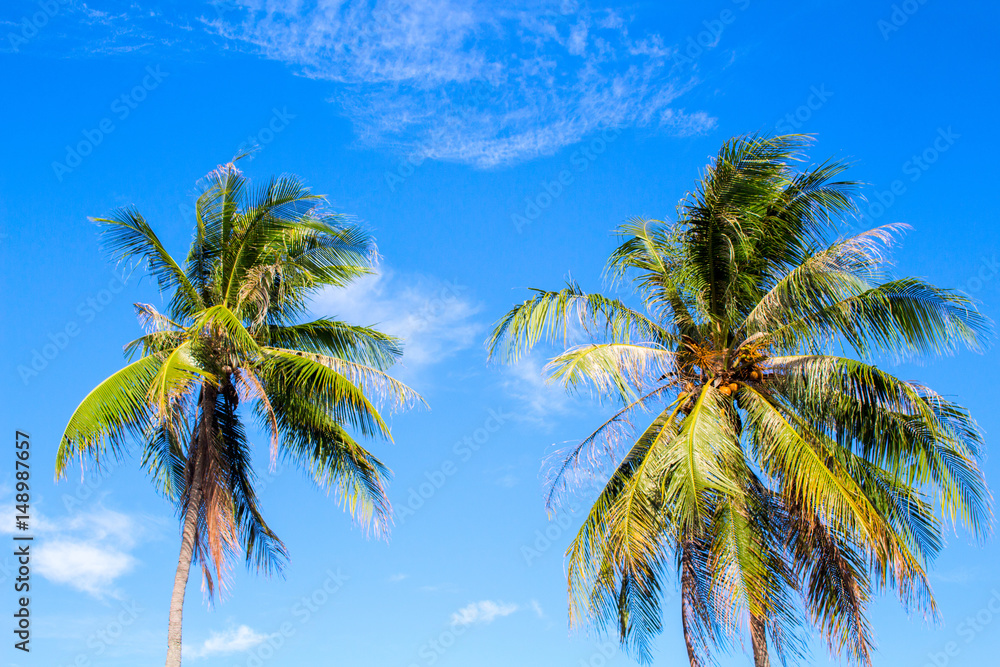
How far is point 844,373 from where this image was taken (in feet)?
45.3

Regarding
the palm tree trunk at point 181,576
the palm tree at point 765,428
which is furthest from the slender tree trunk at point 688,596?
the palm tree trunk at point 181,576

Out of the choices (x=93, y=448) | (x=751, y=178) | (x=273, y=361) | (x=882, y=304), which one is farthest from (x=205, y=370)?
(x=882, y=304)

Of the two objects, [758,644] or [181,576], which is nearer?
[758,644]

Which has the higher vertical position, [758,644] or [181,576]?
[181,576]

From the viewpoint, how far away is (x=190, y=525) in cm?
1488

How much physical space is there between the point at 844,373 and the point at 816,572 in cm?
304

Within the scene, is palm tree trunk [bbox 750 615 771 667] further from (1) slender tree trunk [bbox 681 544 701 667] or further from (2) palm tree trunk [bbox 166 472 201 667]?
(2) palm tree trunk [bbox 166 472 201 667]

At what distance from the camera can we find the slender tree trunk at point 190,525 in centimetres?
1390

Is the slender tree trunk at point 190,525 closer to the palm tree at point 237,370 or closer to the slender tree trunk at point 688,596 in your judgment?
the palm tree at point 237,370

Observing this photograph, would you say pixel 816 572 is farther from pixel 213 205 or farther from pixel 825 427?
pixel 213 205

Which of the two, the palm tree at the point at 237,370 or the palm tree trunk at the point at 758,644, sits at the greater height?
the palm tree at the point at 237,370

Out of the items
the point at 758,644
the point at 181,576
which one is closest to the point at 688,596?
the point at 758,644

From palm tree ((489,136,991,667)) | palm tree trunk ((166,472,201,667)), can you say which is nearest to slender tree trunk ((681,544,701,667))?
palm tree ((489,136,991,667))

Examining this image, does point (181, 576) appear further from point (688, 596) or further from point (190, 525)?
point (688, 596)
